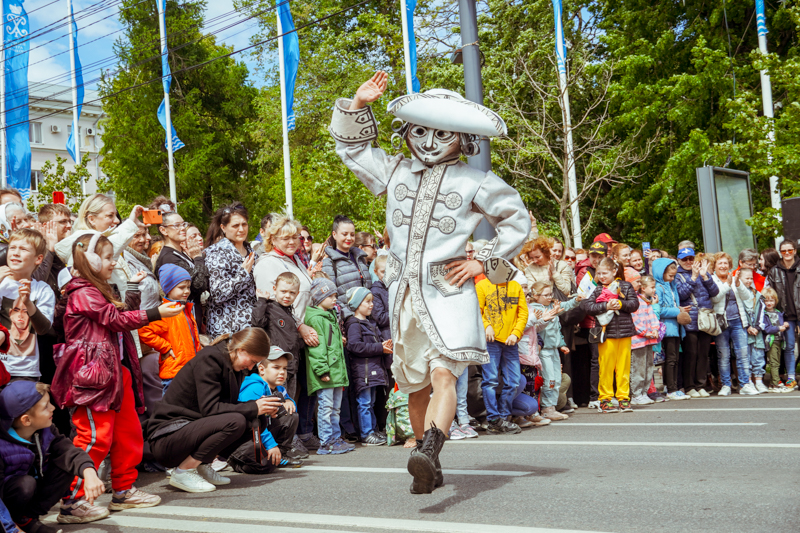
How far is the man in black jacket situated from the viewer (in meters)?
12.0

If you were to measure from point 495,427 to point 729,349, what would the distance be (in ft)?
15.3

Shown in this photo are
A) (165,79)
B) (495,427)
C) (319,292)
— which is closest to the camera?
(319,292)

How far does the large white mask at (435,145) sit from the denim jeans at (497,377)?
3.79 meters

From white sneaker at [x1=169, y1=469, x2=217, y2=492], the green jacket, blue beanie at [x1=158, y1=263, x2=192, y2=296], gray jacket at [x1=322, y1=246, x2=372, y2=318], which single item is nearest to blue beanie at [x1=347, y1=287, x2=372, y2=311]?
gray jacket at [x1=322, y1=246, x2=372, y2=318]

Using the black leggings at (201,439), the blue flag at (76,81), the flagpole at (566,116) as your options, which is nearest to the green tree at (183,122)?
the blue flag at (76,81)

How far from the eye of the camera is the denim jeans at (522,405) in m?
8.98

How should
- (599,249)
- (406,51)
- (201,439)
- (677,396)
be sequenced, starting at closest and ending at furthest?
(201,439) < (677,396) < (599,249) < (406,51)

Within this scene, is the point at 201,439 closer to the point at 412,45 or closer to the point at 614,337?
the point at 614,337

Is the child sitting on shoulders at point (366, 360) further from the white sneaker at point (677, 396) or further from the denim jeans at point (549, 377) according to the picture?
the white sneaker at point (677, 396)

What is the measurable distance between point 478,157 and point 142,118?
29.4 metres

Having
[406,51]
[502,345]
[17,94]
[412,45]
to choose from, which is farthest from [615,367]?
[17,94]

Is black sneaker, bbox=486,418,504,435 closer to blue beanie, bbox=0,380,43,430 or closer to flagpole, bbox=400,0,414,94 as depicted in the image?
blue beanie, bbox=0,380,43,430

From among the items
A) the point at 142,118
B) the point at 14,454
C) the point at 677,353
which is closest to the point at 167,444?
the point at 14,454

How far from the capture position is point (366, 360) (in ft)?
28.1
